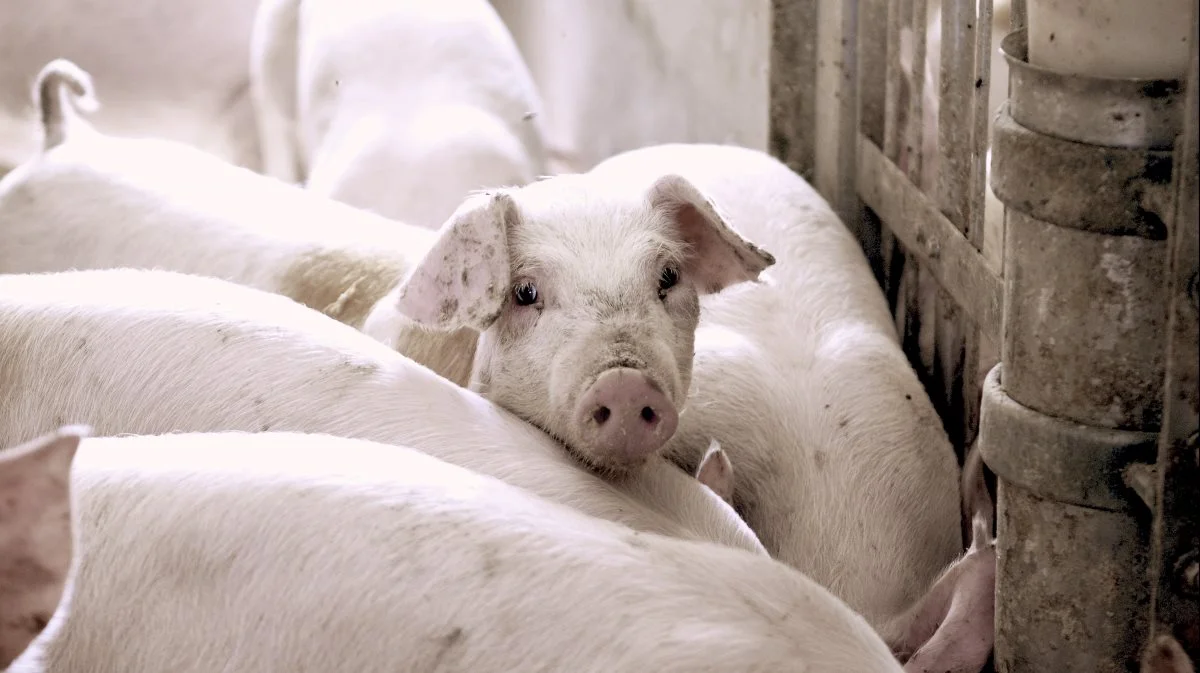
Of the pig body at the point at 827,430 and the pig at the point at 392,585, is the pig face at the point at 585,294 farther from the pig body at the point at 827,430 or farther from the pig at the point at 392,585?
the pig at the point at 392,585

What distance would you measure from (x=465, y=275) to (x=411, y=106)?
1.81 metres

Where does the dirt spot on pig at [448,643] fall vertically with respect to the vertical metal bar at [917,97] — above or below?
below

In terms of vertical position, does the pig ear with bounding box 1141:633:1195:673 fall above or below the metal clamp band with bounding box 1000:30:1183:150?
below

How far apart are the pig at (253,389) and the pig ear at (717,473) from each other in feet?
0.37

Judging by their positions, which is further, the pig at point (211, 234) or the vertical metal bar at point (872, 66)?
the vertical metal bar at point (872, 66)

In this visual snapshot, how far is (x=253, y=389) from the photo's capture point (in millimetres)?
2152

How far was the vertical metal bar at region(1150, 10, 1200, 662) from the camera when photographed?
1.32 meters

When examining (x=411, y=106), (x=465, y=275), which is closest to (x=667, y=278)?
(x=465, y=275)

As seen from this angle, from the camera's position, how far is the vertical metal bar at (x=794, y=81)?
3.36 metres

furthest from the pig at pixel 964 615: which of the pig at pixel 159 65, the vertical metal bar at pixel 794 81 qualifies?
the pig at pixel 159 65

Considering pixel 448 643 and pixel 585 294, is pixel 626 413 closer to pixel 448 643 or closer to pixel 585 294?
pixel 585 294

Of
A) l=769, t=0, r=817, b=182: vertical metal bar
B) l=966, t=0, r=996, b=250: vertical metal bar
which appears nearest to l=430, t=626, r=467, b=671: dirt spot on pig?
l=966, t=0, r=996, b=250: vertical metal bar

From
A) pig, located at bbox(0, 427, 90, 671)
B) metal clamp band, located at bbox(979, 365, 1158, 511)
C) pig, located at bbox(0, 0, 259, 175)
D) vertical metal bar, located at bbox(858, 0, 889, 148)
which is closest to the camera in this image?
pig, located at bbox(0, 427, 90, 671)

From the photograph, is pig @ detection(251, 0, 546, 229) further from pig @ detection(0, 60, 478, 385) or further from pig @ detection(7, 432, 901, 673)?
pig @ detection(7, 432, 901, 673)
